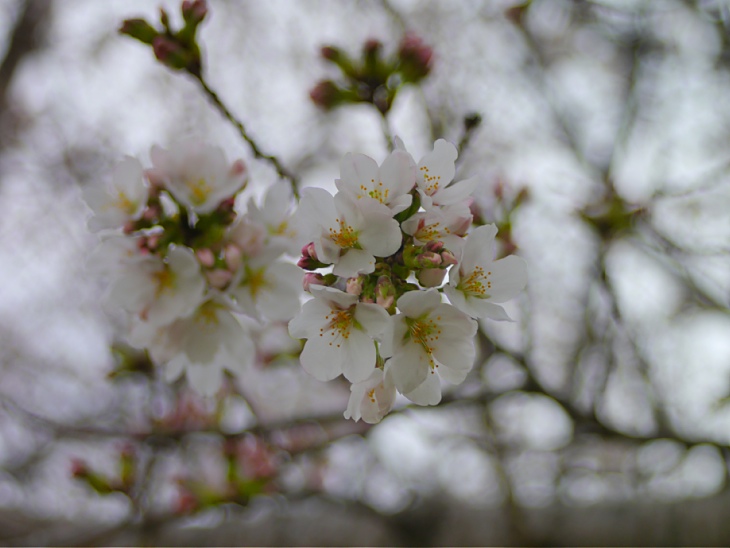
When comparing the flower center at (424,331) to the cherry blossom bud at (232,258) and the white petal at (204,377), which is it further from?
the white petal at (204,377)

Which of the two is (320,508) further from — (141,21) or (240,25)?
(240,25)

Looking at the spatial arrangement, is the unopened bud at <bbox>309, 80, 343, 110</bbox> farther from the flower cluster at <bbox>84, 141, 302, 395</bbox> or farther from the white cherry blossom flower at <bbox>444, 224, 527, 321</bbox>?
the white cherry blossom flower at <bbox>444, 224, 527, 321</bbox>

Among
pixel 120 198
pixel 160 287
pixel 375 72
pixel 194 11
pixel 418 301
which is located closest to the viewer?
pixel 418 301

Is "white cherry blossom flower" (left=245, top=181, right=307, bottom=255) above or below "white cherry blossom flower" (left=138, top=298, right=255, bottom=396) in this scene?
above

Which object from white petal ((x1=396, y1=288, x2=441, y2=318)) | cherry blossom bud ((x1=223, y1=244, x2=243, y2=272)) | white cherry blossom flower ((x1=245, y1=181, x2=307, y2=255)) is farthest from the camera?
white cherry blossom flower ((x1=245, y1=181, x2=307, y2=255))

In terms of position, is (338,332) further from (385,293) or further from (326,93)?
(326,93)

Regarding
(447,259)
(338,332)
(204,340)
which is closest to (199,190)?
(204,340)

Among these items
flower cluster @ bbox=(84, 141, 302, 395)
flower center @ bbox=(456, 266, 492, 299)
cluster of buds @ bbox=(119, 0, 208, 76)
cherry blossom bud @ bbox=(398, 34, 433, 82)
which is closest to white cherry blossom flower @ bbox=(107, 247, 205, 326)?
flower cluster @ bbox=(84, 141, 302, 395)
